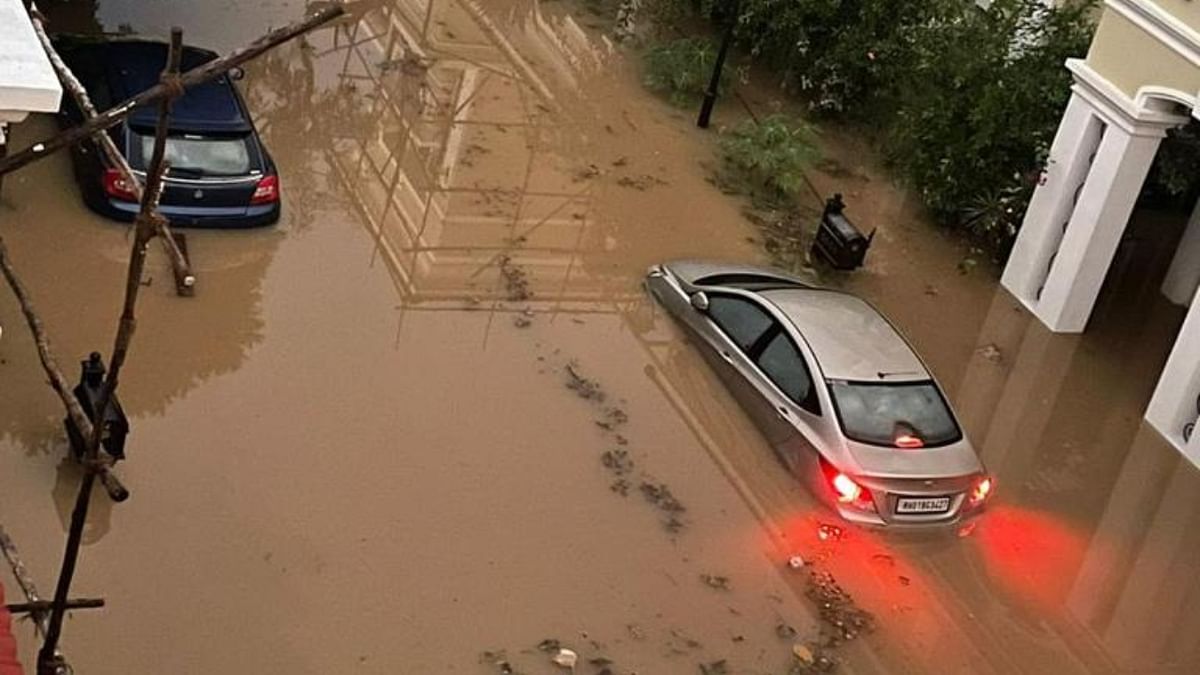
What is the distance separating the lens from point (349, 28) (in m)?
18.7

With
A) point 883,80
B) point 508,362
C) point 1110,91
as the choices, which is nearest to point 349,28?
point 883,80

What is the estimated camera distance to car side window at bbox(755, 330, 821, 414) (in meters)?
11.8

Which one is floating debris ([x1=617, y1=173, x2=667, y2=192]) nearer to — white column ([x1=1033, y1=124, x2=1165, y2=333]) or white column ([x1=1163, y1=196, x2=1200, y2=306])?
white column ([x1=1033, y1=124, x2=1165, y2=333])

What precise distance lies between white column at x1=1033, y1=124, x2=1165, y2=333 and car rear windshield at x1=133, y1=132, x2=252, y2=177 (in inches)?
297

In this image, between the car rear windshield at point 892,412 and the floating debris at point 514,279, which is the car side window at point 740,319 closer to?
the car rear windshield at point 892,412

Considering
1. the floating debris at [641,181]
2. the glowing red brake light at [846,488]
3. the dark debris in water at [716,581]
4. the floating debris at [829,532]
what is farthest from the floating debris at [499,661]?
the floating debris at [641,181]

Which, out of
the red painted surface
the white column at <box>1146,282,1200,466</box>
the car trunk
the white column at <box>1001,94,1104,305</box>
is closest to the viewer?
the red painted surface

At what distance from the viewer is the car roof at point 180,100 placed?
44.5ft

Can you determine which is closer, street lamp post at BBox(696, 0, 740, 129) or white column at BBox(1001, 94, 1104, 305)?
white column at BBox(1001, 94, 1104, 305)

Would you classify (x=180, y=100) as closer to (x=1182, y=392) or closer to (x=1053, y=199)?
(x=1053, y=199)

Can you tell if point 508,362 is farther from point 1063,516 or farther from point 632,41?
point 632,41

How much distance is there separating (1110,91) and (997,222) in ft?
6.75

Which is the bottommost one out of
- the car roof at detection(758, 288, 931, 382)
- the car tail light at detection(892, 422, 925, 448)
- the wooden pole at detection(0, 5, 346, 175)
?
the car tail light at detection(892, 422, 925, 448)

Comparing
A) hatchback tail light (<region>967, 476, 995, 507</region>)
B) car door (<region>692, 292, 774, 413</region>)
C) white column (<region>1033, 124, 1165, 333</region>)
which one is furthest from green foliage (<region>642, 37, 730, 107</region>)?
hatchback tail light (<region>967, 476, 995, 507</region>)
